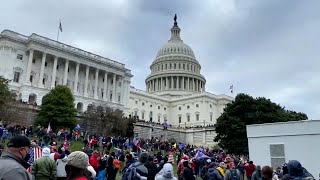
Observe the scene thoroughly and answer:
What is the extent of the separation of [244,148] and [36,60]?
157ft

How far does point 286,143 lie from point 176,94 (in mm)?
91125

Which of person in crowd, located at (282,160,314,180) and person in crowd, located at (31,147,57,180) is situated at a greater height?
person in crowd, located at (282,160,314,180)

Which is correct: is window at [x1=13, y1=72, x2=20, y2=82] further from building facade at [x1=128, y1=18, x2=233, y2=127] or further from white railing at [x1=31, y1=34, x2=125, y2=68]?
building facade at [x1=128, y1=18, x2=233, y2=127]

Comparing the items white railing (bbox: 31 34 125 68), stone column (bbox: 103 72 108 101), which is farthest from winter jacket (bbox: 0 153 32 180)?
stone column (bbox: 103 72 108 101)

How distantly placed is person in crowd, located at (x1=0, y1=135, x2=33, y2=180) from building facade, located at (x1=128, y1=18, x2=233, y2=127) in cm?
9227

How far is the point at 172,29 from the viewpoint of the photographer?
140 m

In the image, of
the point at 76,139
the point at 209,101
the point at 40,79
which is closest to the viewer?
the point at 76,139

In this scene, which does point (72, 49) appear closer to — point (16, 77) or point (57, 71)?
point (57, 71)

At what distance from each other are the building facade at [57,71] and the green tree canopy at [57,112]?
13.0 metres

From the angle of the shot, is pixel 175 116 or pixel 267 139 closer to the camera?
pixel 267 139

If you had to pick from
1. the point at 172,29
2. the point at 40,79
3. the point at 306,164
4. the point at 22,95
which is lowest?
the point at 306,164

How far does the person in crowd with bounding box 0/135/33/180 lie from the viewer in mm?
3318

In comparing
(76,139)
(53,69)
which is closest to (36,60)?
(53,69)

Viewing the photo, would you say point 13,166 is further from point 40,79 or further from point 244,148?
point 40,79
